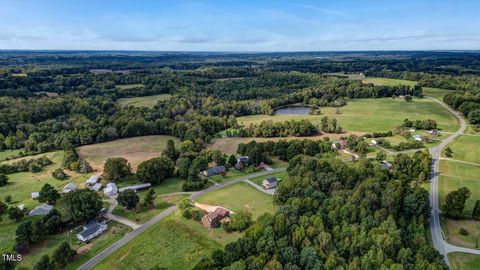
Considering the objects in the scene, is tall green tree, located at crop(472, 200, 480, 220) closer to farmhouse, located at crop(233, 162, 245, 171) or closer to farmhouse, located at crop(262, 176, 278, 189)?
farmhouse, located at crop(262, 176, 278, 189)

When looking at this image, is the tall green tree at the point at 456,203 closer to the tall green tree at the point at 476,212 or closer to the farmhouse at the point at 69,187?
the tall green tree at the point at 476,212

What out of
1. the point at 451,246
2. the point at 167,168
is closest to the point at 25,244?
the point at 167,168

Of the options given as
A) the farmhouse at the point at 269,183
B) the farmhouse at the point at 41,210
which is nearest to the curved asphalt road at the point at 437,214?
the farmhouse at the point at 269,183

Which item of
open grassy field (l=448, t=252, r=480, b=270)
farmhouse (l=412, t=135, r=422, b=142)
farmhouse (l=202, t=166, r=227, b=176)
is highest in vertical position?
farmhouse (l=412, t=135, r=422, b=142)

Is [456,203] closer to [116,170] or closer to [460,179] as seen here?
[460,179]

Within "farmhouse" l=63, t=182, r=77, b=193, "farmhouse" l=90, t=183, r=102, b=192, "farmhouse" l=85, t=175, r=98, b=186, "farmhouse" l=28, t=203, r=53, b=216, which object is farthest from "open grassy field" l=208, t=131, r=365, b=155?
"farmhouse" l=28, t=203, r=53, b=216

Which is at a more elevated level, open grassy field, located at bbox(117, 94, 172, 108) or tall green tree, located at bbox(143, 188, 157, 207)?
open grassy field, located at bbox(117, 94, 172, 108)
